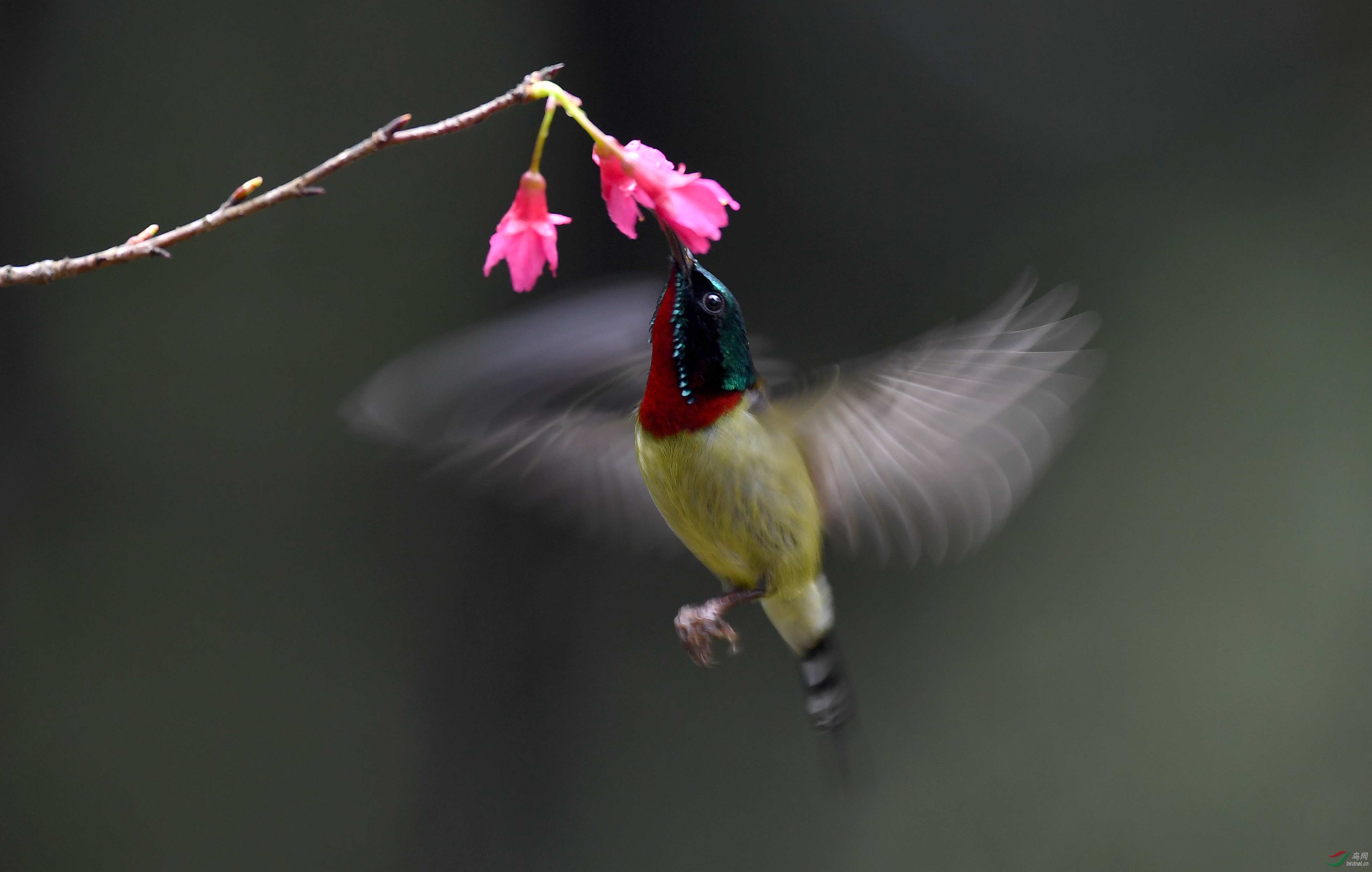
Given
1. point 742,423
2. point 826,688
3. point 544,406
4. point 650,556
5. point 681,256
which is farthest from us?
point 650,556

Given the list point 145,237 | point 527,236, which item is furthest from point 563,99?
point 145,237

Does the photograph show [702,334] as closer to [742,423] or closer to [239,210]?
[742,423]

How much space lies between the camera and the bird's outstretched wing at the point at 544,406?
962 millimetres

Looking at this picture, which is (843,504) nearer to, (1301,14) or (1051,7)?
(1051,7)

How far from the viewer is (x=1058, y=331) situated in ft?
2.71

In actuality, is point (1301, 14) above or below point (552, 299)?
above

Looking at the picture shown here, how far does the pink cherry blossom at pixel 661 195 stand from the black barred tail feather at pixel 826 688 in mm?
779

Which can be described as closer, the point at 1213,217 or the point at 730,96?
the point at 730,96

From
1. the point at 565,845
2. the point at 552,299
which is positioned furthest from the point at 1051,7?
the point at 565,845

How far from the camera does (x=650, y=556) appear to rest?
229 centimetres

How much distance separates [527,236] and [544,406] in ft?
1.44

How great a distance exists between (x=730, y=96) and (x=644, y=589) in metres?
1.17

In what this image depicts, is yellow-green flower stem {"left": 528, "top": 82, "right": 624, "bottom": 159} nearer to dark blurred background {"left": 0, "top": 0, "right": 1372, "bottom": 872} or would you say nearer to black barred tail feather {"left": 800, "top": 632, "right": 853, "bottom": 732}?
black barred tail feather {"left": 800, "top": 632, "right": 853, "bottom": 732}

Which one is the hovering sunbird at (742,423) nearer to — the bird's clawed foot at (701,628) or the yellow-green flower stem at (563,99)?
the bird's clawed foot at (701,628)
